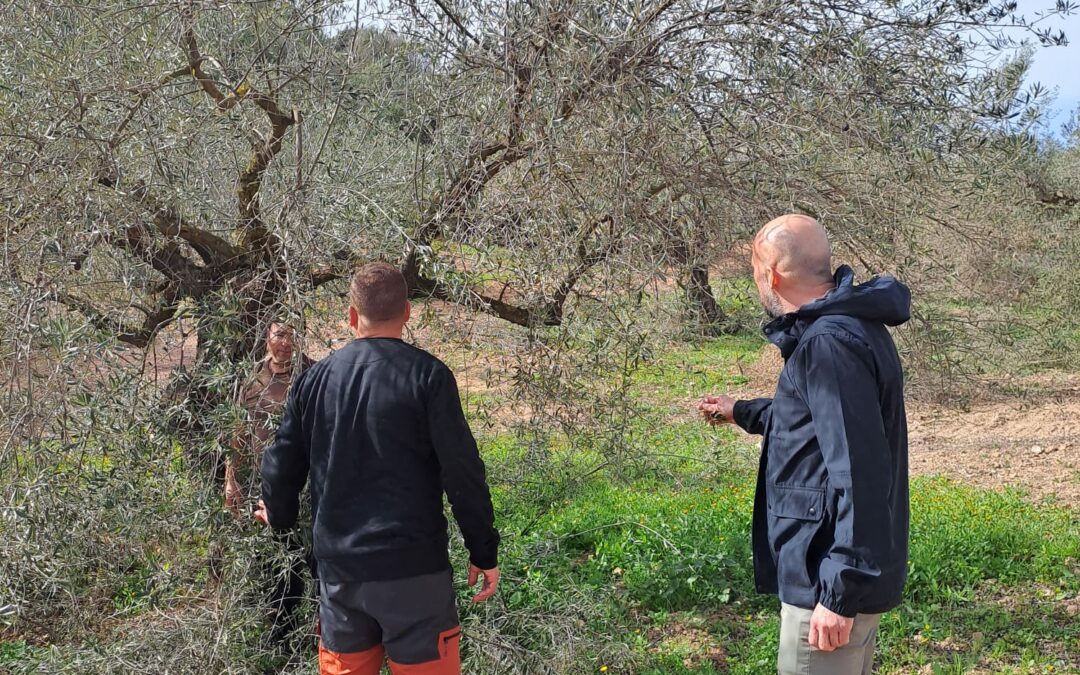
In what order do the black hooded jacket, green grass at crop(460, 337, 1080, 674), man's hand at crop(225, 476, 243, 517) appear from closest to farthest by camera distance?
the black hooded jacket → man's hand at crop(225, 476, 243, 517) → green grass at crop(460, 337, 1080, 674)

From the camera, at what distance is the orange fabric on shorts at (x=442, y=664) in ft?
9.75

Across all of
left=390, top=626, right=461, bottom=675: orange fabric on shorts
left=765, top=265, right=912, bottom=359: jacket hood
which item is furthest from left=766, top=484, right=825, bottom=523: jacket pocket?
left=390, top=626, right=461, bottom=675: orange fabric on shorts

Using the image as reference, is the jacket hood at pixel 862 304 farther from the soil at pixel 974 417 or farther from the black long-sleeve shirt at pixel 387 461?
the soil at pixel 974 417

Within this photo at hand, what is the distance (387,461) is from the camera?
9.60 feet

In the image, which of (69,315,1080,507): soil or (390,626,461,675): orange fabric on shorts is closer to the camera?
(390,626,461,675): orange fabric on shorts

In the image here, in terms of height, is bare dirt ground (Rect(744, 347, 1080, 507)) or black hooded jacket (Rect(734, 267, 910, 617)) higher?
black hooded jacket (Rect(734, 267, 910, 617))

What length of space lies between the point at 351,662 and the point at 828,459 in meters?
1.62

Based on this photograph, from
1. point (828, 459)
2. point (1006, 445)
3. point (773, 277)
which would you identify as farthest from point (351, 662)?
point (1006, 445)

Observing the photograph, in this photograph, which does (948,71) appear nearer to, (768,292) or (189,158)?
(768,292)

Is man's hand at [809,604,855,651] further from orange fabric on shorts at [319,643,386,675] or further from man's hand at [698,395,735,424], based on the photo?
orange fabric on shorts at [319,643,386,675]

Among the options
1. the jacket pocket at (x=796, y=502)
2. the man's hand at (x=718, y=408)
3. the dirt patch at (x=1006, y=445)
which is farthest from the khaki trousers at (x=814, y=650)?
the dirt patch at (x=1006, y=445)

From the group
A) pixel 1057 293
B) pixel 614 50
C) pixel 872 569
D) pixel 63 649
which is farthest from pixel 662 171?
pixel 1057 293

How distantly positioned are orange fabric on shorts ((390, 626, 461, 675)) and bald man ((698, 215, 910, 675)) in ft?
3.24

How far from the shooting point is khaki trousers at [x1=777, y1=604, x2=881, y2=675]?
259 centimetres
